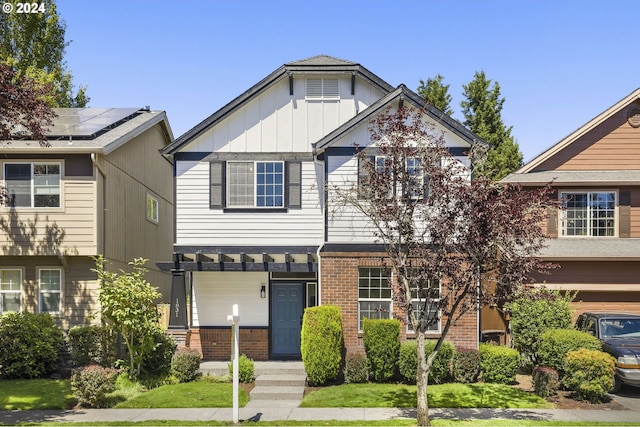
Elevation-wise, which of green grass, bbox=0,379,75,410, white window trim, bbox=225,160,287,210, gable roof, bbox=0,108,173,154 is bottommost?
green grass, bbox=0,379,75,410

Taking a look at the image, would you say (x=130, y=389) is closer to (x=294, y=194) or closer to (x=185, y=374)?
(x=185, y=374)

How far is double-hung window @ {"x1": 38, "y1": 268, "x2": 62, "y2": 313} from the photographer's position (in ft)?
63.9

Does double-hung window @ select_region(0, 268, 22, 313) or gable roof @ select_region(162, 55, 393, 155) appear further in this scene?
gable roof @ select_region(162, 55, 393, 155)

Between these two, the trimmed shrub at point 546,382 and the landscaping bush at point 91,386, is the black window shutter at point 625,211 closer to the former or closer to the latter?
the trimmed shrub at point 546,382

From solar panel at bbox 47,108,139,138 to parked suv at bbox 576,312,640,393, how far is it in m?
15.4

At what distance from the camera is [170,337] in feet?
60.1

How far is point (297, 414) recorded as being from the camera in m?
13.7

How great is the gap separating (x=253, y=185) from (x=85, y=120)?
681cm

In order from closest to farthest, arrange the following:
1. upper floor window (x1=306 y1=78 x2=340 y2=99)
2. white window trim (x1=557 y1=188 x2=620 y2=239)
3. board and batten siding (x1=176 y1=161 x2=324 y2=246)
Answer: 1. board and batten siding (x1=176 y1=161 x2=324 y2=246)
2. upper floor window (x1=306 y1=78 x2=340 y2=99)
3. white window trim (x1=557 y1=188 x2=620 y2=239)

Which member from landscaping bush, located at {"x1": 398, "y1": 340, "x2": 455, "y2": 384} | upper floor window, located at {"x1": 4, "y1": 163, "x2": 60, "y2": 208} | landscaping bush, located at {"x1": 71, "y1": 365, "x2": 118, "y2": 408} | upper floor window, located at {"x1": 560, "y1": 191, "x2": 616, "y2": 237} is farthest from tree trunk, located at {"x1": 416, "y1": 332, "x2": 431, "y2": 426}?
upper floor window, located at {"x1": 4, "y1": 163, "x2": 60, "y2": 208}

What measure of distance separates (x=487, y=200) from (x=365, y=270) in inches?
275

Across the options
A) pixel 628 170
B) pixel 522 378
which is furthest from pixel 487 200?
pixel 628 170

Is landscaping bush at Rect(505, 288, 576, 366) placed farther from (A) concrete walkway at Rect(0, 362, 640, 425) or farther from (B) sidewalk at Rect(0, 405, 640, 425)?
(B) sidewalk at Rect(0, 405, 640, 425)

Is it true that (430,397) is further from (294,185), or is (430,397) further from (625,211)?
(625,211)
